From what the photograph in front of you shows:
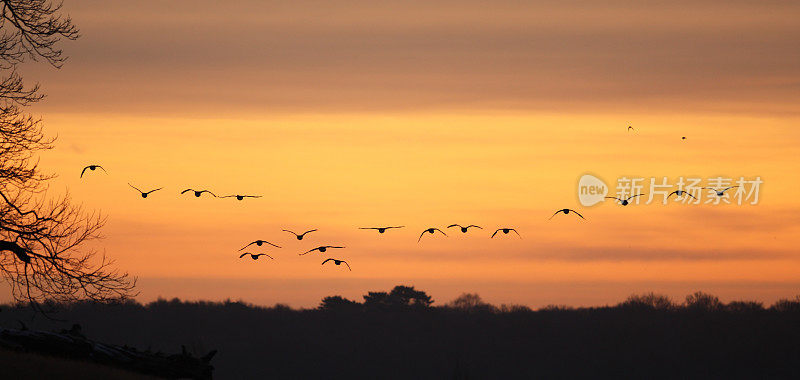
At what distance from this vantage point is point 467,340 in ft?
513

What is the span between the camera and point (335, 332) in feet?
509

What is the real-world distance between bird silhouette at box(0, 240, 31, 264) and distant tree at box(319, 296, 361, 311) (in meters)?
128

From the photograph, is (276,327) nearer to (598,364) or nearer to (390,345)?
(390,345)

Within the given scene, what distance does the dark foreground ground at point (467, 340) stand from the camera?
144 metres

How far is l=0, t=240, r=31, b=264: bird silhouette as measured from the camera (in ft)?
113

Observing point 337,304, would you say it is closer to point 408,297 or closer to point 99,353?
point 408,297

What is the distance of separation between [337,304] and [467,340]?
21035 millimetres

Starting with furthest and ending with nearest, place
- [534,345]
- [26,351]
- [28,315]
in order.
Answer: [534,345], [28,315], [26,351]

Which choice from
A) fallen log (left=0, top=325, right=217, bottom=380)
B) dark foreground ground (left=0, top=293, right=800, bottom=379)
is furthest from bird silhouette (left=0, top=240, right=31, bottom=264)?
dark foreground ground (left=0, top=293, right=800, bottom=379)

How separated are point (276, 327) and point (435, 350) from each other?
22.0 m

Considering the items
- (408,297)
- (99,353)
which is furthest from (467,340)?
(99,353)

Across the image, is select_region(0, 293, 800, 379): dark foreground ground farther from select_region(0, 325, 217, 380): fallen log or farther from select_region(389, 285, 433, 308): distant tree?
select_region(0, 325, 217, 380): fallen log

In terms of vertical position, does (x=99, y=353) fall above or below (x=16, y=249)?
below

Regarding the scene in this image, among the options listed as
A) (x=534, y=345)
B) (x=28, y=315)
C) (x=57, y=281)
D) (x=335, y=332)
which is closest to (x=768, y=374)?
(x=534, y=345)
